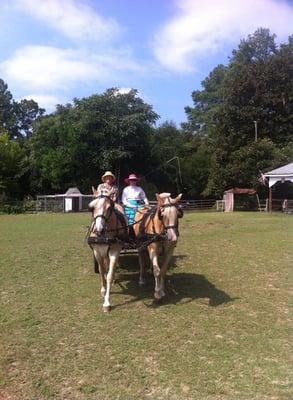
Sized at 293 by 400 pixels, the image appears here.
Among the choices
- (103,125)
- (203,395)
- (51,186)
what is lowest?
(203,395)

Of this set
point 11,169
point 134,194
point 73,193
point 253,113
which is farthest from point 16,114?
point 134,194

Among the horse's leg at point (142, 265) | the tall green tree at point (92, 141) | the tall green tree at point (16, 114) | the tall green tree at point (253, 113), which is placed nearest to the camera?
the horse's leg at point (142, 265)

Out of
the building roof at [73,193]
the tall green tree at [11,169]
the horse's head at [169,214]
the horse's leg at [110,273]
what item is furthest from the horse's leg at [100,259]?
the tall green tree at [11,169]

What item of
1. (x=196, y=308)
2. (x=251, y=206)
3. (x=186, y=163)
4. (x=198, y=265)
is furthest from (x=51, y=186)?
(x=196, y=308)

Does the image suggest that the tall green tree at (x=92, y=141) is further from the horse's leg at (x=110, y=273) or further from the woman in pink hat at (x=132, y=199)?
the horse's leg at (x=110, y=273)

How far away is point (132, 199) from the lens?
31.9 ft

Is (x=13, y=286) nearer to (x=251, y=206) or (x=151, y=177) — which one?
(x=251, y=206)

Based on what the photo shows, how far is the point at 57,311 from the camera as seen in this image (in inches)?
303

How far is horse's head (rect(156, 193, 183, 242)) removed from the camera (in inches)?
303

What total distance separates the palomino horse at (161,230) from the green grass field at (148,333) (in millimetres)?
509

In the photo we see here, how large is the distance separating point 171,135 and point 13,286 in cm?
4995

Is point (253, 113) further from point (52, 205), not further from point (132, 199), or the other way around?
point (132, 199)

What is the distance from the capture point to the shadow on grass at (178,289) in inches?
323

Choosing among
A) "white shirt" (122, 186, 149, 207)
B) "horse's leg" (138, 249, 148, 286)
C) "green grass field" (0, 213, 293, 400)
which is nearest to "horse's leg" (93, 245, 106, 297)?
"green grass field" (0, 213, 293, 400)
